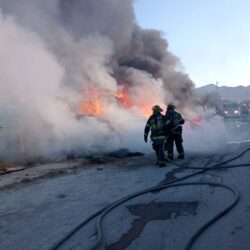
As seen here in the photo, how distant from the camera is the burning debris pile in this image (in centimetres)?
1202

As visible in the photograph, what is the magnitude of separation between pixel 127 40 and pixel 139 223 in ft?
65.1

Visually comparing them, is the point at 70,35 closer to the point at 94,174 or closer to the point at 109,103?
the point at 109,103

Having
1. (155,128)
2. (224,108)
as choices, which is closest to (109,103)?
(155,128)

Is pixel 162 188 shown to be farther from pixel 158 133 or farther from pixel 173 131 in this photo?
pixel 173 131

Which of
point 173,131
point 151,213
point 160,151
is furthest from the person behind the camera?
point 173,131

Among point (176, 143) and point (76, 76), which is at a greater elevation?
point (76, 76)

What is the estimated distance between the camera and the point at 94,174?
8719mm

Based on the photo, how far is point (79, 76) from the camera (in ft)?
60.2

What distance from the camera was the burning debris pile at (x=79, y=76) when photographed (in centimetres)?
1202

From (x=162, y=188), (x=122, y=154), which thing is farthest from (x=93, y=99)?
(x=162, y=188)

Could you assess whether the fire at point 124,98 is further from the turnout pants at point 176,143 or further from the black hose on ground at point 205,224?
the black hose on ground at point 205,224

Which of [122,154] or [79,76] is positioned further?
[79,76]

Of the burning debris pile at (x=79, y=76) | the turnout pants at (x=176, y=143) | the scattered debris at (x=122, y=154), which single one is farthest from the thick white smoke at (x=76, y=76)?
the turnout pants at (x=176, y=143)

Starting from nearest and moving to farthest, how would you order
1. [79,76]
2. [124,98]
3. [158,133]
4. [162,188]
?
[162,188] → [158,133] → [79,76] → [124,98]
